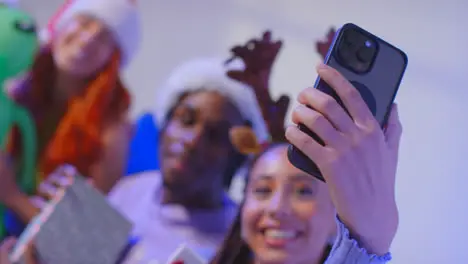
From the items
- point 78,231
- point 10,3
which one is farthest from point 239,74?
point 10,3

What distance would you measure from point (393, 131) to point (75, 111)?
26.9 inches

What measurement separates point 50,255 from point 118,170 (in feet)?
0.91

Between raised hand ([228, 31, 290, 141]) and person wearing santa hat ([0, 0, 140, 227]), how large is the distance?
339mm

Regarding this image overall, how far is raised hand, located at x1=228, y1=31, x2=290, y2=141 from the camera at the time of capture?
0.76 metres

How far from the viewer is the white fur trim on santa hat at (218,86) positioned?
958mm

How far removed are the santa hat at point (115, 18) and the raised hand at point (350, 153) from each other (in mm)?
705

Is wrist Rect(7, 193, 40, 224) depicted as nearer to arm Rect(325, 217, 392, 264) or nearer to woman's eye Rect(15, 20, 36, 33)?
woman's eye Rect(15, 20, 36, 33)

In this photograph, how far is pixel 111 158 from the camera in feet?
3.41

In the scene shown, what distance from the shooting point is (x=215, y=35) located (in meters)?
1.34

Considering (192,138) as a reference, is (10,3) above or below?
above

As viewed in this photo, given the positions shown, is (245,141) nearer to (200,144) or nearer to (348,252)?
(200,144)

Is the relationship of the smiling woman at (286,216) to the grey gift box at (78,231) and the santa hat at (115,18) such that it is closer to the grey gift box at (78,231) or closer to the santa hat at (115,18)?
the grey gift box at (78,231)

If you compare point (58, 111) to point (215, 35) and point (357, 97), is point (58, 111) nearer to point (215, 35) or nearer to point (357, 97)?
point (215, 35)

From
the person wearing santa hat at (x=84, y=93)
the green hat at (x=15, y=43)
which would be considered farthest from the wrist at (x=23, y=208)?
the green hat at (x=15, y=43)
